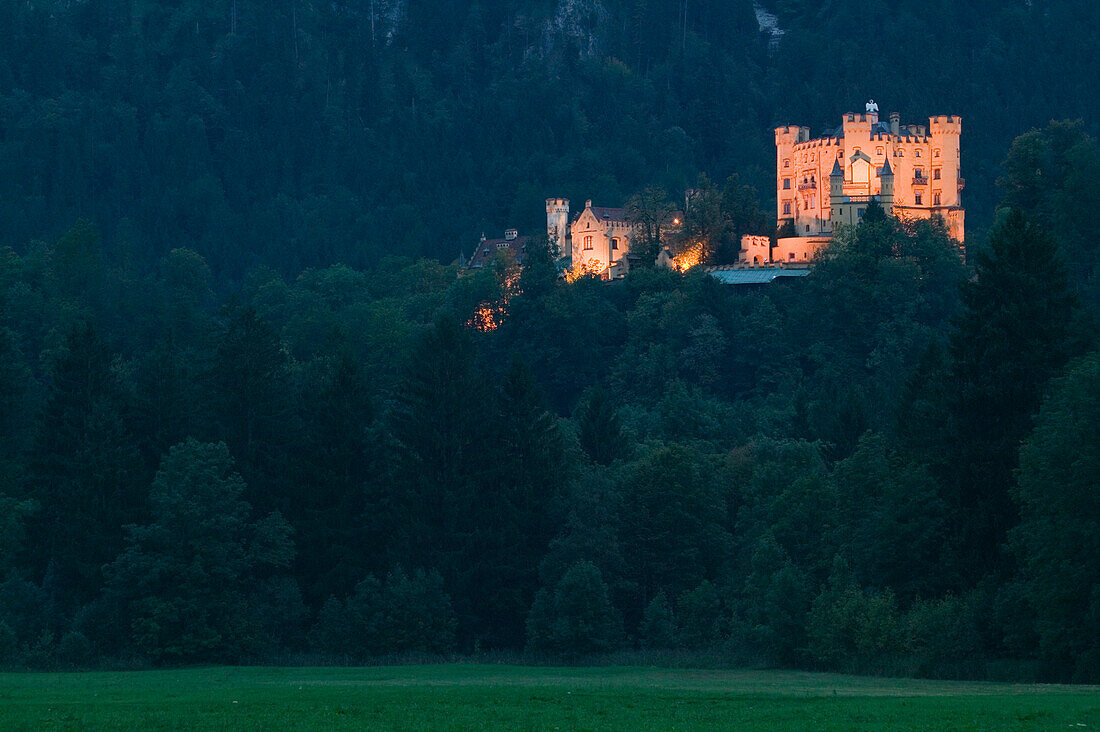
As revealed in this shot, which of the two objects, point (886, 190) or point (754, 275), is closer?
point (754, 275)

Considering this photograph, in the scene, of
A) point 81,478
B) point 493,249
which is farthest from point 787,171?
point 81,478

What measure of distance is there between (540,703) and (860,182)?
105201 millimetres

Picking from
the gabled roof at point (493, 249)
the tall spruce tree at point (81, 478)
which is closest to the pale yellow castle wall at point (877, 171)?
the gabled roof at point (493, 249)

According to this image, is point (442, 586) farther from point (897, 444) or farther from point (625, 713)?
point (625, 713)

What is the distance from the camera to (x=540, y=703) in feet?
123

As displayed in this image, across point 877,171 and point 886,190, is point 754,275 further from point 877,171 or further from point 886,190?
point 877,171

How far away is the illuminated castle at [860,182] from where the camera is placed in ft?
451

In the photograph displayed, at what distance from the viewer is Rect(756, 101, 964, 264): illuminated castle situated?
137 metres

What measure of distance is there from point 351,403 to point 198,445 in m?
8.36

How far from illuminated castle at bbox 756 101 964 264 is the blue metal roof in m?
2.52

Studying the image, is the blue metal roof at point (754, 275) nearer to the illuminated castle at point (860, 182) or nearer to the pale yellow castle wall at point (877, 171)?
the illuminated castle at point (860, 182)

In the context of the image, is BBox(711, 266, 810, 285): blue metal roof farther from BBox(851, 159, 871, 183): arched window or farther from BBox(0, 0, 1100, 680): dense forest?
BBox(0, 0, 1100, 680): dense forest

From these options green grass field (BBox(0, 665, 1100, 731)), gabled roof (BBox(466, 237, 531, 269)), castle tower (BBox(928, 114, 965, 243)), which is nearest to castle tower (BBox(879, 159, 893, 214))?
castle tower (BBox(928, 114, 965, 243))

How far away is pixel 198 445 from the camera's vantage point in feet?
223
